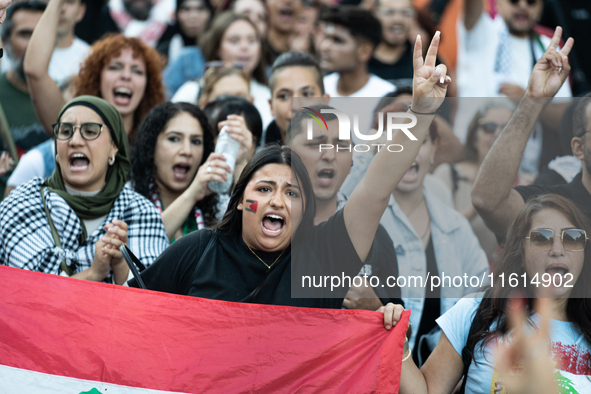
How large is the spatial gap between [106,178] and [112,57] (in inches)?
49.7

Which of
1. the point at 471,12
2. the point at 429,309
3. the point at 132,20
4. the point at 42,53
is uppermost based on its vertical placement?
the point at 132,20

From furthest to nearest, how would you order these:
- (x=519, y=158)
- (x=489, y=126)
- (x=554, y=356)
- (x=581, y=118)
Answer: (x=489, y=126), (x=581, y=118), (x=519, y=158), (x=554, y=356)

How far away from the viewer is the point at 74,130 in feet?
11.5

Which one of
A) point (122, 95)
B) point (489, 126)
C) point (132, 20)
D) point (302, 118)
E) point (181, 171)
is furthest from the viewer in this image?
point (132, 20)

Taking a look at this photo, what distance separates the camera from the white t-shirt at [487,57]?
5.71 meters

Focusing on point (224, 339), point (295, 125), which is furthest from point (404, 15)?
point (224, 339)

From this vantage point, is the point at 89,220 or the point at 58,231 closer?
the point at 58,231

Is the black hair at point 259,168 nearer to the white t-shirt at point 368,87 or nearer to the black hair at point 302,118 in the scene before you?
the black hair at point 302,118

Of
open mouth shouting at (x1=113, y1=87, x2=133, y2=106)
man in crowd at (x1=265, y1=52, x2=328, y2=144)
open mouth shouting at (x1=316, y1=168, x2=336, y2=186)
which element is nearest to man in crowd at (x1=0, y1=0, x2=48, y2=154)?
open mouth shouting at (x1=113, y1=87, x2=133, y2=106)

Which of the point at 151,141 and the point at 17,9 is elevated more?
the point at 17,9

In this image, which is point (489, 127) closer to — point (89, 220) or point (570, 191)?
point (570, 191)

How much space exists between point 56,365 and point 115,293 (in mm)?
360

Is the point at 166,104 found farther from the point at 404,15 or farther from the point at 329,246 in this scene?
the point at 404,15

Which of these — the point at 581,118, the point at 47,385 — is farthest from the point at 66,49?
the point at 581,118
